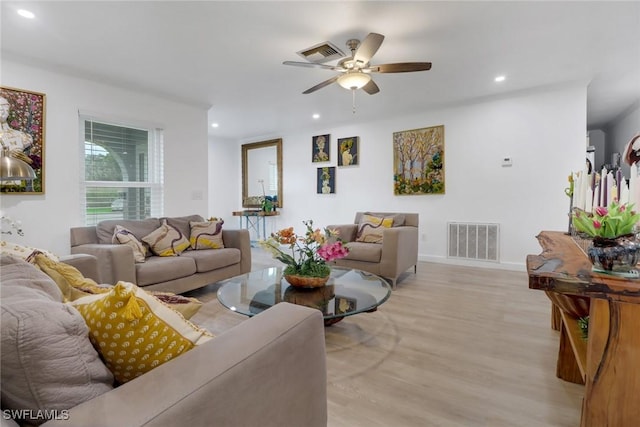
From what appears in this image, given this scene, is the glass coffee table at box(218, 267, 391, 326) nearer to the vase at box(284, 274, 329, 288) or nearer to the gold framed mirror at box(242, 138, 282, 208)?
the vase at box(284, 274, 329, 288)

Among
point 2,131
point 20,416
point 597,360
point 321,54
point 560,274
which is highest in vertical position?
point 321,54

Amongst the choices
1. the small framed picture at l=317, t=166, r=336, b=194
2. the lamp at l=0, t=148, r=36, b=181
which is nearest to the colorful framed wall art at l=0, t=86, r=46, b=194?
the lamp at l=0, t=148, r=36, b=181

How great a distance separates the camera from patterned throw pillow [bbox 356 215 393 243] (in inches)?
147

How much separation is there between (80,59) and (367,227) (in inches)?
139

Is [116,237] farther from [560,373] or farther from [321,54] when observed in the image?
[560,373]

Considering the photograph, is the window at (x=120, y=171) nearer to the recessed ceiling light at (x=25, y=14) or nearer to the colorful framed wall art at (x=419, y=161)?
the recessed ceiling light at (x=25, y=14)

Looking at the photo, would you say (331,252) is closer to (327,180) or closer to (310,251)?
(310,251)

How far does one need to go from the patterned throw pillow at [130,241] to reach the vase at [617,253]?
10.2 ft

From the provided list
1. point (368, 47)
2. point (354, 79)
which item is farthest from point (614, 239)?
point (354, 79)

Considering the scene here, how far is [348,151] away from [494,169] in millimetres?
2364

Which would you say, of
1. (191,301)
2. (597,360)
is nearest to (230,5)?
(191,301)

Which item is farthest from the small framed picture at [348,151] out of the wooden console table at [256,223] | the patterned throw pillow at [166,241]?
the patterned throw pillow at [166,241]

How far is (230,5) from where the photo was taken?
2.18 m

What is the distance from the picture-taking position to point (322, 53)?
274 centimetres
